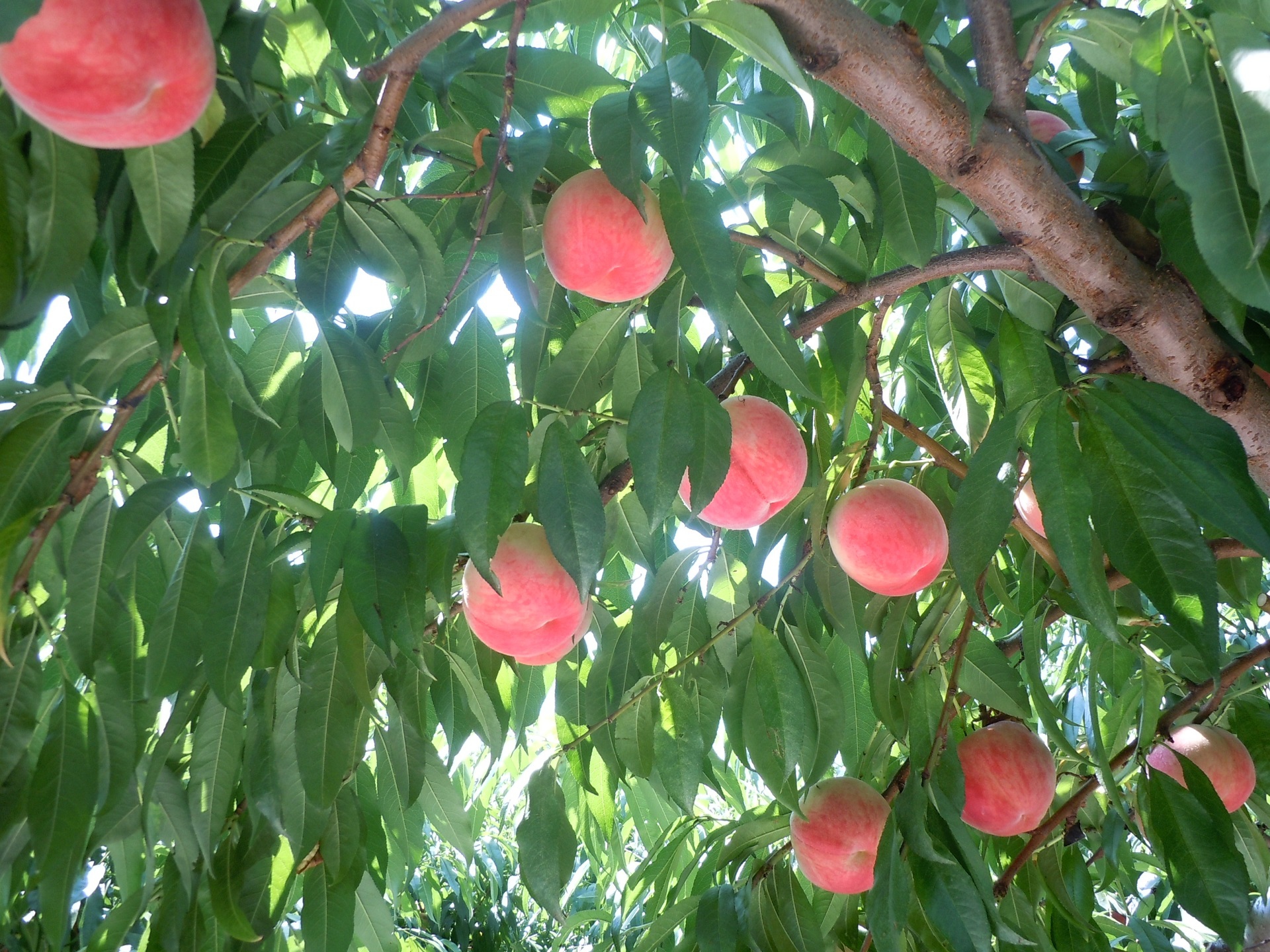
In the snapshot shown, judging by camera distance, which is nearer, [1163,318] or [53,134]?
[53,134]

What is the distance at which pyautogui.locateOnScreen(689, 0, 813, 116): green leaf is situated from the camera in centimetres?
71

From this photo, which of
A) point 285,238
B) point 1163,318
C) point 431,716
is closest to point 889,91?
point 1163,318

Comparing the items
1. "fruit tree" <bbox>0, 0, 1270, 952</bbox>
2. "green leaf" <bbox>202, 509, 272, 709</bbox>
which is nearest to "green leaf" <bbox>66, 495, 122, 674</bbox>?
"fruit tree" <bbox>0, 0, 1270, 952</bbox>

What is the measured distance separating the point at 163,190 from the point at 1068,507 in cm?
71

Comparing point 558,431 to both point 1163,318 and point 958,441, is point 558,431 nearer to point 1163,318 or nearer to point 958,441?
point 1163,318

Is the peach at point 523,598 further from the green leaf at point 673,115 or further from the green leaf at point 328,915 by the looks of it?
the green leaf at point 673,115

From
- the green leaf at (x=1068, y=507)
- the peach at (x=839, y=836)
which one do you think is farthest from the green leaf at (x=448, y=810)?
the green leaf at (x=1068, y=507)

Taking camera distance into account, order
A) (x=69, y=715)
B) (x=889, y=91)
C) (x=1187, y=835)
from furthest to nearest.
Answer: (x=1187, y=835) < (x=69, y=715) < (x=889, y=91)

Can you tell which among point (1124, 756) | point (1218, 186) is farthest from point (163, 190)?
point (1124, 756)

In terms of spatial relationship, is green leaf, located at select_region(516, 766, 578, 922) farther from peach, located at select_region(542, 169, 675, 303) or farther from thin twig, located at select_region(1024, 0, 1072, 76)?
thin twig, located at select_region(1024, 0, 1072, 76)

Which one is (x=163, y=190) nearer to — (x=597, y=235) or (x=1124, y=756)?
(x=597, y=235)

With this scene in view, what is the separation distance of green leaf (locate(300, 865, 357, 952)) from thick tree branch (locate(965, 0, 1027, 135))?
1082 mm

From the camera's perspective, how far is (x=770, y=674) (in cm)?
112

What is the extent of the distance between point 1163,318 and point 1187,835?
0.58 meters
